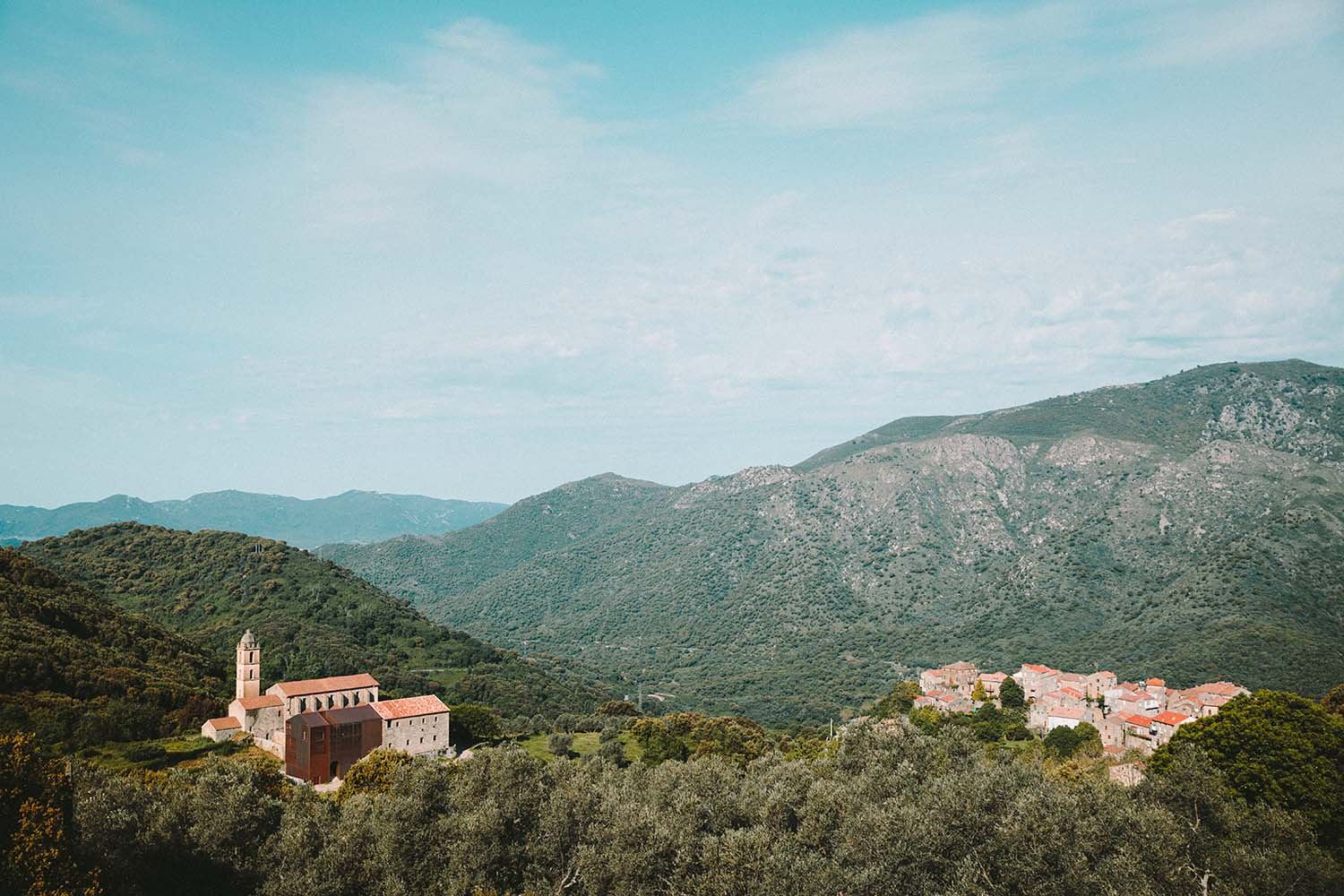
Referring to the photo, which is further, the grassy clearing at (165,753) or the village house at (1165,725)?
the village house at (1165,725)

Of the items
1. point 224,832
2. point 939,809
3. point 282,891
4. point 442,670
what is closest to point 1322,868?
point 939,809

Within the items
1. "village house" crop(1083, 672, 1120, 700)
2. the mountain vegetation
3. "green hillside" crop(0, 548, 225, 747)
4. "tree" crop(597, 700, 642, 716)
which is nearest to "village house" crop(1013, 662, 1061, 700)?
"village house" crop(1083, 672, 1120, 700)

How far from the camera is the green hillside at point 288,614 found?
299 feet

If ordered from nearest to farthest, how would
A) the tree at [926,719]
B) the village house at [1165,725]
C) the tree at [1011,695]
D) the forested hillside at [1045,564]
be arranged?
the village house at [1165,725]
the tree at [926,719]
the tree at [1011,695]
the forested hillside at [1045,564]

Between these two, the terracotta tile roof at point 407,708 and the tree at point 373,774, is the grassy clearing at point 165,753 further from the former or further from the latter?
the tree at point 373,774

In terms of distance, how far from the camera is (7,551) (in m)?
76.6

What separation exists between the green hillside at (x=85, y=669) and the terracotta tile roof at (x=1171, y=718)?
71.5 metres

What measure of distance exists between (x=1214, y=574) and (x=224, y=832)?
127612mm

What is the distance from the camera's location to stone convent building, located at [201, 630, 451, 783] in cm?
5128

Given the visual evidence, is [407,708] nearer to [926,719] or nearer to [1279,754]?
[926,719]

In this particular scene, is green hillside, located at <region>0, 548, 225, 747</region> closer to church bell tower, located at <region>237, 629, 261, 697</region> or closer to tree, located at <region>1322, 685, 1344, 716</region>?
church bell tower, located at <region>237, 629, 261, 697</region>

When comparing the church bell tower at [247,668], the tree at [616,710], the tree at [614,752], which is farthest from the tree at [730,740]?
the church bell tower at [247,668]

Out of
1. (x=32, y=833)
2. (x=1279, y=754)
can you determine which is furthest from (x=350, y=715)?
(x=1279, y=754)

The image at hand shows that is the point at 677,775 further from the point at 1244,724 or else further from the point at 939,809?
the point at 1244,724
